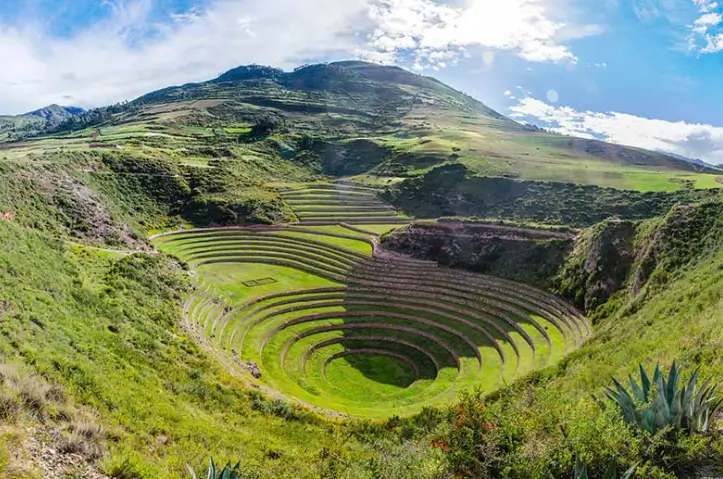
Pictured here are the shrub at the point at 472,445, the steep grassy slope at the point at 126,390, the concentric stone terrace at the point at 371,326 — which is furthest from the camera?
the concentric stone terrace at the point at 371,326

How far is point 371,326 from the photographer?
114 feet

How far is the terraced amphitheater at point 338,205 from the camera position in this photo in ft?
208

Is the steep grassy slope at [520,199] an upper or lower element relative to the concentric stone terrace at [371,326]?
upper

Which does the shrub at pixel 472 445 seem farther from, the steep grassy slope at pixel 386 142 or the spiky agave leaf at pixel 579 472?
the steep grassy slope at pixel 386 142

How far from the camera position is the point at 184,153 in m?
85.4

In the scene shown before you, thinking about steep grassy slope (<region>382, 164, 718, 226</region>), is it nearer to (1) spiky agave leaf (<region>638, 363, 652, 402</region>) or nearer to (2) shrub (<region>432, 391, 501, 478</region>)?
(1) spiky agave leaf (<region>638, 363, 652, 402</region>)

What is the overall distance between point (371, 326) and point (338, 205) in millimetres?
36958

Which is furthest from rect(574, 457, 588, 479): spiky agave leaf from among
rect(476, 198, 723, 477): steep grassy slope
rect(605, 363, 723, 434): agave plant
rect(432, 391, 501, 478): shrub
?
rect(605, 363, 723, 434): agave plant

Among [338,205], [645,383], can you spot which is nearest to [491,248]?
[338,205]

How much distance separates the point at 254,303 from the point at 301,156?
75955mm

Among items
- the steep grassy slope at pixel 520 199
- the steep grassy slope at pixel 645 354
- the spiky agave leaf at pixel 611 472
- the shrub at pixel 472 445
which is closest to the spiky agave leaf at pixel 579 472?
the spiky agave leaf at pixel 611 472

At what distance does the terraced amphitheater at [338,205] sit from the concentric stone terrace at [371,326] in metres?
17.2

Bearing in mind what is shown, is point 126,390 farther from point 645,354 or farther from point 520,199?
point 520,199

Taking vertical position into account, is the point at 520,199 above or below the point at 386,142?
below
